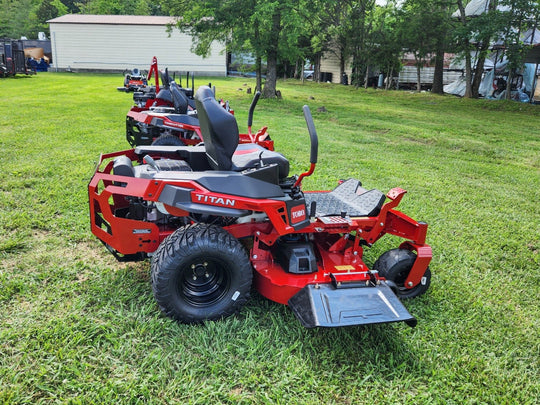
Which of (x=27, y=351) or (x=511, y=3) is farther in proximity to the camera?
(x=511, y=3)

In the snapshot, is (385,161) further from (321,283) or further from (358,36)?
(358,36)

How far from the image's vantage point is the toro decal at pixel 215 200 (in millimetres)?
2840

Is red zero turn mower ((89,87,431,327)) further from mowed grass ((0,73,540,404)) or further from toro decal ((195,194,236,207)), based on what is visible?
mowed grass ((0,73,540,404))

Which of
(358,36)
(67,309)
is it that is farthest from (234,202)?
(358,36)

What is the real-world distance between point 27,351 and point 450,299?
10.4 feet

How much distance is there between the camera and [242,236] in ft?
10.7

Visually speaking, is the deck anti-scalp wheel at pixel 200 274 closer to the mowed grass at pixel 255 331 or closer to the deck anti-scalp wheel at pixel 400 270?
the mowed grass at pixel 255 331

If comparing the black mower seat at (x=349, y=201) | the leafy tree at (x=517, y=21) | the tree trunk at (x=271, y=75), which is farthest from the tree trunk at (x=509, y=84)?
the black mower seat at (x=349, y=201)

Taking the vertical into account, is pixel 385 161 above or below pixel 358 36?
below

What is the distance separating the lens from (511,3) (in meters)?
18.7

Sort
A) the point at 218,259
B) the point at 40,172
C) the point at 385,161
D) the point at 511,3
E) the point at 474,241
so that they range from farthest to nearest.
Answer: the point at 511,3
the point at 385,161
the point at 40,172
the point at 474,241
the point at 218,259

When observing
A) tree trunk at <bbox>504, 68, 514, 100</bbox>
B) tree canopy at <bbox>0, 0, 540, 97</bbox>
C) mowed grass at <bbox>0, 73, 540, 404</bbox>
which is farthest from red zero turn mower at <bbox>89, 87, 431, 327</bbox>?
tree trunk at <bbox>504, 68, 514, 100</bbox>

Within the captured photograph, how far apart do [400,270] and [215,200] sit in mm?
1641

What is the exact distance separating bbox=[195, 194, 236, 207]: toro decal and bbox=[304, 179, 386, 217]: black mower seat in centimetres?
75
